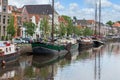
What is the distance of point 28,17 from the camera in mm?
111500

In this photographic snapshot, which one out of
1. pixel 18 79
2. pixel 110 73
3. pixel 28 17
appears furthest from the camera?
pixel 28 17

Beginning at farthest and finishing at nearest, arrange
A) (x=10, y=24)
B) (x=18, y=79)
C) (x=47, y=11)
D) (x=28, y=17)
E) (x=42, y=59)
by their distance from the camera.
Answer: (x=47, y=11), (x=28, y=17), (x=10, y=24), (x=42, y=59), (x=18, y=79)

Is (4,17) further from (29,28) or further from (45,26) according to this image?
(45,26)

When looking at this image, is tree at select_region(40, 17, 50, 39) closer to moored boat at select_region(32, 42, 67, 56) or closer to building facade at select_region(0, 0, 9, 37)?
building facade at select_region(0, 0, 9, 37)

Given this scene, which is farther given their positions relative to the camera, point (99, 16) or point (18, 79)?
point (99, 16)

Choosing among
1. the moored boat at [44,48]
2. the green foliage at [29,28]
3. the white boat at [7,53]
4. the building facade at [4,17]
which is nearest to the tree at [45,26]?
the green foliage at [29,28]

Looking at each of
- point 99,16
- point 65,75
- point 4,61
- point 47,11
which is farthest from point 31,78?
point 47,11

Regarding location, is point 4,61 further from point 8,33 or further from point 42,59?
point 8,33

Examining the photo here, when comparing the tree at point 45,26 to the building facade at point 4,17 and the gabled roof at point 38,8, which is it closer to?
the building facade at point 4,17

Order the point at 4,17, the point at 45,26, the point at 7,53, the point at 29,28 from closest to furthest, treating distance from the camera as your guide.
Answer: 1. the point at 7,53
2. the point at 4,17
3. the point at 29,28
4. the point at 45,26

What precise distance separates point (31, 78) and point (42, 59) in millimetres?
20109

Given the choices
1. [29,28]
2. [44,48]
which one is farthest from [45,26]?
[44,48]

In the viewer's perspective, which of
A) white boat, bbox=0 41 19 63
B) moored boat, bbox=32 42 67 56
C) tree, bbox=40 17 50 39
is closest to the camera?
white boat, bbox=0 41 19 63

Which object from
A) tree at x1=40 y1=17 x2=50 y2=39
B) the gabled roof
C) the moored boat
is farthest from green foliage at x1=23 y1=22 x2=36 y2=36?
the gabled roof
